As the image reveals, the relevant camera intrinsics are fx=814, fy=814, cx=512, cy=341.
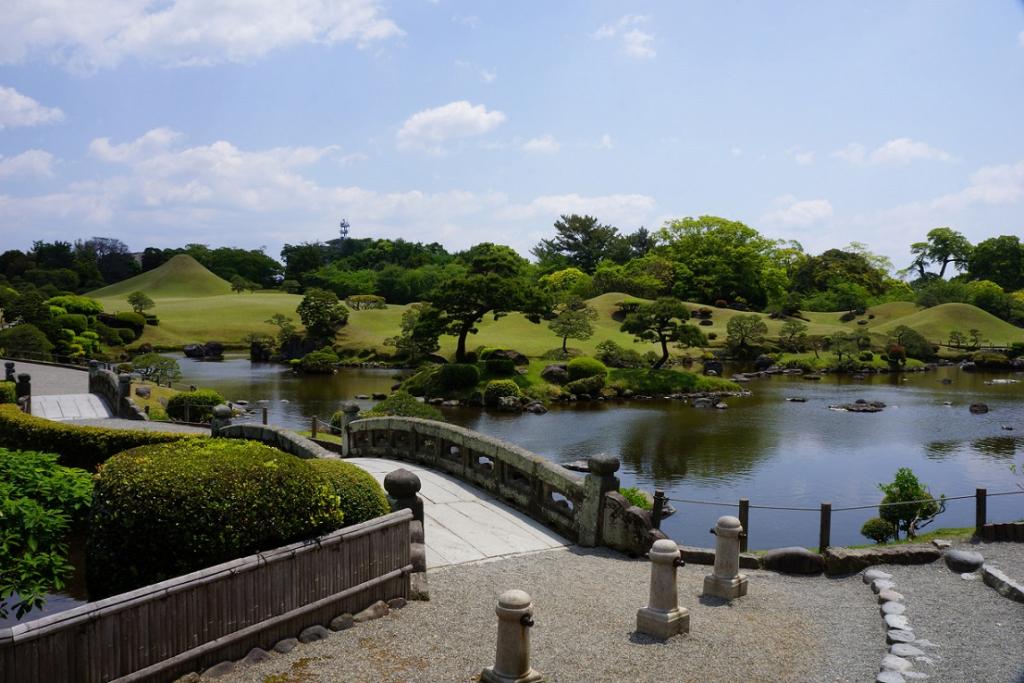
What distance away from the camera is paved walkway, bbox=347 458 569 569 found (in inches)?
444

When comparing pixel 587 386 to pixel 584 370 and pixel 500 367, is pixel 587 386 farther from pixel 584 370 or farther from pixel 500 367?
pixel 500 367

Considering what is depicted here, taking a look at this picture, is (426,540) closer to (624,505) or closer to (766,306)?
(624,505)

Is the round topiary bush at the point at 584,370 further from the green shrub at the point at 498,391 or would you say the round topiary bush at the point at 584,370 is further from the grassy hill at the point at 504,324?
the grassy hill at the point at 504,324

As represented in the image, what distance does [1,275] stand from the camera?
108625 mm

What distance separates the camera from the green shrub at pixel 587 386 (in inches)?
1848

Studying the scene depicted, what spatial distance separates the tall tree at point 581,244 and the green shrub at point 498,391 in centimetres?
7327

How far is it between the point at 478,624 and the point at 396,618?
3.00ft

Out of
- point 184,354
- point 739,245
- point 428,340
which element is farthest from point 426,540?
point 739,245

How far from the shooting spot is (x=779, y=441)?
32.8 m

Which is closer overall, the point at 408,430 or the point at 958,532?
the point at 958,532

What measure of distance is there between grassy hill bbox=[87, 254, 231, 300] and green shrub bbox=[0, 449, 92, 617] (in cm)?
11350

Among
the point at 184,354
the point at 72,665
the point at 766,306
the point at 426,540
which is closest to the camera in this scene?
the point at 72,665

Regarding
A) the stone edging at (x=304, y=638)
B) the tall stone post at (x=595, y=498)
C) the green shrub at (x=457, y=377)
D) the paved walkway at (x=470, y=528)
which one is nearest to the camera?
the stone edging at (x=304, y=638)

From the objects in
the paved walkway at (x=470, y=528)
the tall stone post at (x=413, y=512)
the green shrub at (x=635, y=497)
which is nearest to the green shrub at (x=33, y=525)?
the tall stone post at (x=413, y=512)
